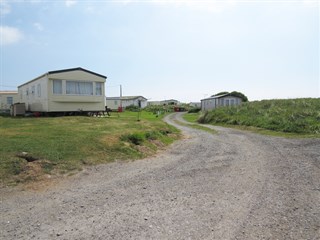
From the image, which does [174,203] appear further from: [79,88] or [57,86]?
[79,88]

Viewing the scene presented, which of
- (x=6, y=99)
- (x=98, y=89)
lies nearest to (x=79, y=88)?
(x=98, y=89)

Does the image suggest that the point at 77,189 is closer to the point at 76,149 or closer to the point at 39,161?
the point at 39,161

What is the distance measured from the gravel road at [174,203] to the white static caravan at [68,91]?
13.8m

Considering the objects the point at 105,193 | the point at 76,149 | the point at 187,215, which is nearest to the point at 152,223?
the point at 187,215

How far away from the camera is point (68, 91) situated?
2031 centimetres

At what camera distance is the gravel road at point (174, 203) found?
12.2 feet

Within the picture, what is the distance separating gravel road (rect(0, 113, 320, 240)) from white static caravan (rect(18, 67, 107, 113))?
13.8 meters

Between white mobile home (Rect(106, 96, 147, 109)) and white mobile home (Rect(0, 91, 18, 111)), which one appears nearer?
white mobile home (Rect(0, 91, 18, 111))

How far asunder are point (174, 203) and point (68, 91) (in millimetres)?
17465

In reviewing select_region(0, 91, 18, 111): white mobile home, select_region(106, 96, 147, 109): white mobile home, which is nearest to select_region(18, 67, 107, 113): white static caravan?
select_region(0, 91, 18, 111): white mobile home

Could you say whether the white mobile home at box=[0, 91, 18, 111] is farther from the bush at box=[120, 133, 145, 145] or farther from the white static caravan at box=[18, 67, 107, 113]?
the bush at box=[120, 133, 145, 145]

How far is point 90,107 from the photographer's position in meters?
21.7

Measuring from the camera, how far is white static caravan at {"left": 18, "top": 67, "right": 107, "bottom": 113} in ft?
64.1

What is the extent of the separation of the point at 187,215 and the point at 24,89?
25.7 metres
